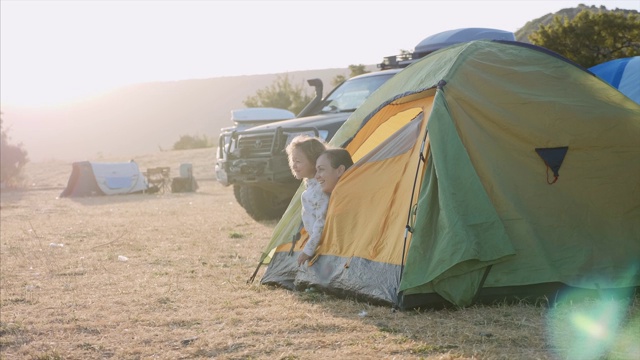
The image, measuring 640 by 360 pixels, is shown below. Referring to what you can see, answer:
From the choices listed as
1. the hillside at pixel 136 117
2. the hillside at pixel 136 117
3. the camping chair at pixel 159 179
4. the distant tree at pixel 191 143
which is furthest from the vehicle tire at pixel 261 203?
the hillside at pixel 136 117

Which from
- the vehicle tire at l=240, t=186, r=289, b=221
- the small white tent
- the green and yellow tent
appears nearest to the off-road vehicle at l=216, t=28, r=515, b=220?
the vehicle tire at l=240, t=186, r=289, b=221

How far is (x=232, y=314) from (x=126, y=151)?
72195 millimetres

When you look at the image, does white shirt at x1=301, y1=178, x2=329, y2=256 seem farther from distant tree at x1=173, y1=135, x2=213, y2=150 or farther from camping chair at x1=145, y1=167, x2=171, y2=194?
distant tree at x1=173, y1=135, x2=213, y2=150

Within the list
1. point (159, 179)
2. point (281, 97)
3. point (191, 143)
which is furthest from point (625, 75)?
point (191, 143)

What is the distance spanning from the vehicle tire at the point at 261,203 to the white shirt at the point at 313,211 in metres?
5.74

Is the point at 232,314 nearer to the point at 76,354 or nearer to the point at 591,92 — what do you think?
the point at 76,354

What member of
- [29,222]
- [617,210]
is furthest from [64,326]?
[29,222]

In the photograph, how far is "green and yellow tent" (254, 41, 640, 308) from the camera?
595 cm

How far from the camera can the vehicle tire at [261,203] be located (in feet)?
42.6

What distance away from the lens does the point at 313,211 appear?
7172 millimetres

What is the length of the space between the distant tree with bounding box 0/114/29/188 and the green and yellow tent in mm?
23763

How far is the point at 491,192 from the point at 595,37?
10612 mm

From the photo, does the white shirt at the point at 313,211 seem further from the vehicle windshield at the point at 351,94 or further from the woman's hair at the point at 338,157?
the vehicle windshield at the point at 351,94

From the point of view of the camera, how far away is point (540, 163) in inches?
250
